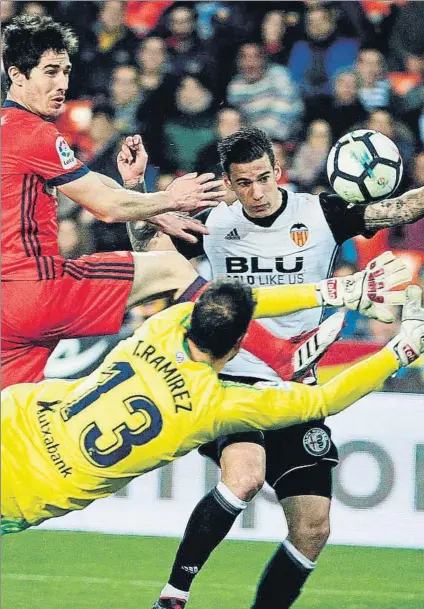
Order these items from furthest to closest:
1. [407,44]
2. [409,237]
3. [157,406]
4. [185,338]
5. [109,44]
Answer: [109,44] < [407,44] < [409,237] < [185,338] < [157,406]

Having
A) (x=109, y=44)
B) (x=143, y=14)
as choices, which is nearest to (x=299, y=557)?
(x=109, y=44)

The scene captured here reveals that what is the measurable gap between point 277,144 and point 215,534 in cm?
413

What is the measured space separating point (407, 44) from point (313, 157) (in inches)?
40.1

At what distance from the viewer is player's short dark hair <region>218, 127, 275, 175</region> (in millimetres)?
4906

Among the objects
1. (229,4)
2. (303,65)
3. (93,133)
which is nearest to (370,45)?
(303,65)

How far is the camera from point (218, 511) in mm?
4383

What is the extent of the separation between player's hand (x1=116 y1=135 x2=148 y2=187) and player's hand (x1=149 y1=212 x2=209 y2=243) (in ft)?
0.79

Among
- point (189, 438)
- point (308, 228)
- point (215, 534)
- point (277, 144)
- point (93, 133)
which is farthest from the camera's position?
point (93, 133)

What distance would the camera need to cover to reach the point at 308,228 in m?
5.11

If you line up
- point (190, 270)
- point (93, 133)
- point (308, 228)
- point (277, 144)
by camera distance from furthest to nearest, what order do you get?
point (93, 133), point (277, 144), point (308, 228), point (190, 270)

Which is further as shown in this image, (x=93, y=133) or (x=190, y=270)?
(x=93, y=133)

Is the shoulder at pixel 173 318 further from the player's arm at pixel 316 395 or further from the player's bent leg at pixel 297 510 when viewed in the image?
the player's bent leg at pixel 297 510

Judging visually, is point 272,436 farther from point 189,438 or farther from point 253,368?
point 189,438

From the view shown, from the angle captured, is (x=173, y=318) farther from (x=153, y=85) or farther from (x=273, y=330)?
(x=153, y=85)
